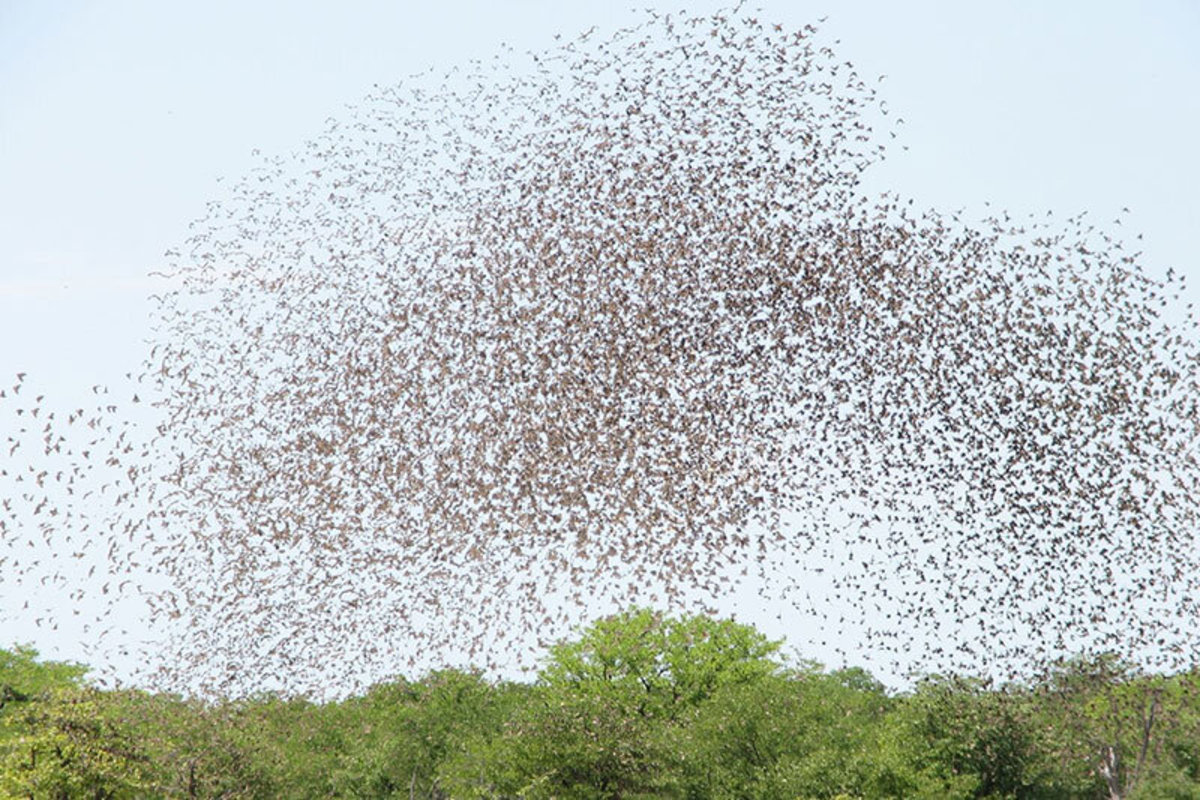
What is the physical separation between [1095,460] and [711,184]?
10.3 m

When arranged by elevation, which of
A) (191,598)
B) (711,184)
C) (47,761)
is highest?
(711,184)

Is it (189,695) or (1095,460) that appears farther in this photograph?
(189,695)

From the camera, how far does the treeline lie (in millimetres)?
32750

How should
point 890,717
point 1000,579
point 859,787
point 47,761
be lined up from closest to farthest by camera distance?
point 1000,579 < point 47,761 < point 859,787 < point 890,717

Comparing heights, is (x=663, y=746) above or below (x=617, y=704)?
below

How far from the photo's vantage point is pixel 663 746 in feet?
125

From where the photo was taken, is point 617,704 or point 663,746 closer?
point 663,746

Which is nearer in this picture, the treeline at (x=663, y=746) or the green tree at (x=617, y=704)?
the treeline at (x=663, y=746)

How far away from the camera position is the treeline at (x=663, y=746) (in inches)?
1289

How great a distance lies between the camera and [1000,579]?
24.5m

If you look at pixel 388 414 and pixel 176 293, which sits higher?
pixel 176 293

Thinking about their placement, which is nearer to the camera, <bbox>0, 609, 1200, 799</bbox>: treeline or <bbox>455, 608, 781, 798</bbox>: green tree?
<bbox>0, 609, 1200, 799</bbox>: treeline

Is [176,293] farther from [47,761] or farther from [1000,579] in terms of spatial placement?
[1000,579]

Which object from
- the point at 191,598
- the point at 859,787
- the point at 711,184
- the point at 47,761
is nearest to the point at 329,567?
the point at 191,598
